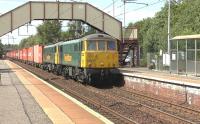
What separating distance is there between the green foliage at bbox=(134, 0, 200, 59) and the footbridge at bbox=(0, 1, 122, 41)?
19.0 m

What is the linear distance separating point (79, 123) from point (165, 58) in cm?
3134

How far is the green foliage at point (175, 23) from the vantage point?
8138cm

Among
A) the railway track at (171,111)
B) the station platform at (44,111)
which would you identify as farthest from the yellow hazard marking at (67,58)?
the station platform at (44,111)

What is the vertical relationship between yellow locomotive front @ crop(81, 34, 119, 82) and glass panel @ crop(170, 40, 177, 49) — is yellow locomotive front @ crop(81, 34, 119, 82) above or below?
below

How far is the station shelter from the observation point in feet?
110

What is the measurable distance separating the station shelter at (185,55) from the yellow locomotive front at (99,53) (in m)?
6.10

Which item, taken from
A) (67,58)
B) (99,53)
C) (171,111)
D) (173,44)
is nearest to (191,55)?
(173,44)

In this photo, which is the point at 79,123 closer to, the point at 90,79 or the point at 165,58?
the point at 90,79

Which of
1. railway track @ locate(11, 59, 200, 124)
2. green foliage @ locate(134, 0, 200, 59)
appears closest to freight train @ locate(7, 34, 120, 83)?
railway track @ locate(11, 59, 200, 124)

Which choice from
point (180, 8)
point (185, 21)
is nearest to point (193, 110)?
point (185, 21)

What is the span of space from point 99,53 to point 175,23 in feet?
219

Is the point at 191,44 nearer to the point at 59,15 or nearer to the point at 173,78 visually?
the point at 173,78

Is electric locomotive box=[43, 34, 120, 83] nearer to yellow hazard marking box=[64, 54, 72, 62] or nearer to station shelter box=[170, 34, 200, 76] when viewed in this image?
yellow hazard marking box=[64, 54, 72, 62]

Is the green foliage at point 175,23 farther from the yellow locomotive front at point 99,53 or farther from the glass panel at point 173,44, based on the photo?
the yellow locomotive front at point 99,53
